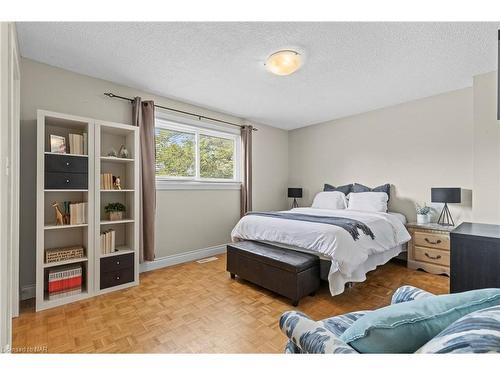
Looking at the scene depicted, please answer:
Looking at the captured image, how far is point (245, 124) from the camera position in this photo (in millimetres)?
4176

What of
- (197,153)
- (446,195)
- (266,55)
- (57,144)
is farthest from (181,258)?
(446,195)

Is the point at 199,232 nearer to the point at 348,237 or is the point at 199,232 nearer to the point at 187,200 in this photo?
the point at 187,200

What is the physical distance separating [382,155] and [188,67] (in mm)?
3167

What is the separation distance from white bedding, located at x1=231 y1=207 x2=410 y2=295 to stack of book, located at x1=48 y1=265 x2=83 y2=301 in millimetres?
1705

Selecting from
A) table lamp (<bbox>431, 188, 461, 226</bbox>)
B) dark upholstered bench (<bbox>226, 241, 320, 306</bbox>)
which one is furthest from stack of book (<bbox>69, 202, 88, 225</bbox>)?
table lamp (<bbox>431, 188, 461, 226</bbox>)

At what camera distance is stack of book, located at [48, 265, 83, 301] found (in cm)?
212

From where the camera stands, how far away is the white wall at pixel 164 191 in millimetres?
2232

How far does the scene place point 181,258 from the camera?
11.0 feet

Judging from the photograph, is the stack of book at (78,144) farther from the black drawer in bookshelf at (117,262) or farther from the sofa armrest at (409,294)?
the sofa armrest at (409,294)

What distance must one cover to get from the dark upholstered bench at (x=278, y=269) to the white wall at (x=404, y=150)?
2.19 m

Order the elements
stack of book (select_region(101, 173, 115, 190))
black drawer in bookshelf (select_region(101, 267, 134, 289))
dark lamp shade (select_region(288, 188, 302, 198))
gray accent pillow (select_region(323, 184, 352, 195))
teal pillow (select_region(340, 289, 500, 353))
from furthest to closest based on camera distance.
Result: dark lamp shade (select_region(288, 188, 302, 198)) → gray accent pillow (select_region(323, 184, 352, 195)) → stack of book (select_region(101, 173, 115, 190)) → black drawer in bookshelf (select_region(101, 267, 134, 289)) → teal pillow (select_region(340, 289, 500, 353))

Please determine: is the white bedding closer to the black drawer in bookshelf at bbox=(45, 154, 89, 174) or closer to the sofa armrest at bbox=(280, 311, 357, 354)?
the sofa armrest at bbox=(280, 311, 357, 354)

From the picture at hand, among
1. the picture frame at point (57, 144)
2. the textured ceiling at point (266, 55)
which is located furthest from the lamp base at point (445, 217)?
the picture frame at point (57, 144)
